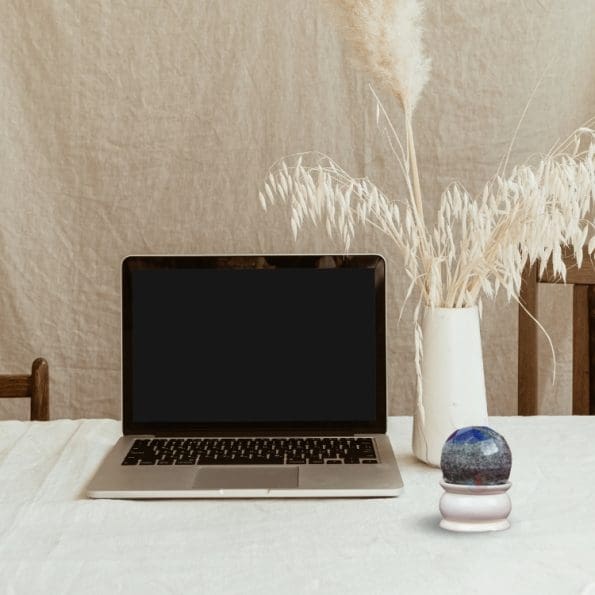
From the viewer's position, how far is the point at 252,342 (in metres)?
1.16

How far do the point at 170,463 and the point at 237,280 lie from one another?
0.25m

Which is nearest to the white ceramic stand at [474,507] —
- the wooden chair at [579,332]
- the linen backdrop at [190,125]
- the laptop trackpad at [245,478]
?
the laptop trackpad at [245,478]

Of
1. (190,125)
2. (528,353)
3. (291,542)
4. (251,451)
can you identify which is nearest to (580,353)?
(528,353)

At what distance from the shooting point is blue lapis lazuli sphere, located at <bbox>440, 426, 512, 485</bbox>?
32.7 inches

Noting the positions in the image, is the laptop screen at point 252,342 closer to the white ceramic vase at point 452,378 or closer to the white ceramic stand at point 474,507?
the white ceramic vase at point 452,378

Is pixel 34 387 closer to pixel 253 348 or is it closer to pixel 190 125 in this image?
pixel 253 348

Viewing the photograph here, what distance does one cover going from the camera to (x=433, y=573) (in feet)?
2.45

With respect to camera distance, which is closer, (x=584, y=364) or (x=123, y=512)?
(x=123, y=512)

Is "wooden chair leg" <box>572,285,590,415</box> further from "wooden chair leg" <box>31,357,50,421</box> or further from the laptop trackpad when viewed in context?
"wooden chair leg" <box>31,357,50,421</box>

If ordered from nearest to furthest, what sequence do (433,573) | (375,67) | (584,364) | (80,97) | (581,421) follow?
1. (433,573)
2. (375,67)
3. (581,421)
4. (584,364)
5. (80,97)

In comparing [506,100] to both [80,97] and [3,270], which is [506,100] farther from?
[3,270]

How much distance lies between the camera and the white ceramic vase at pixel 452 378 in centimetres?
103

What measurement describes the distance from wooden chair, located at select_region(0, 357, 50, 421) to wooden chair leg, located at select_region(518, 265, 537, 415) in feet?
2.39

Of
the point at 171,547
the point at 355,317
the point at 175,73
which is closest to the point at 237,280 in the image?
the point at 355,317
